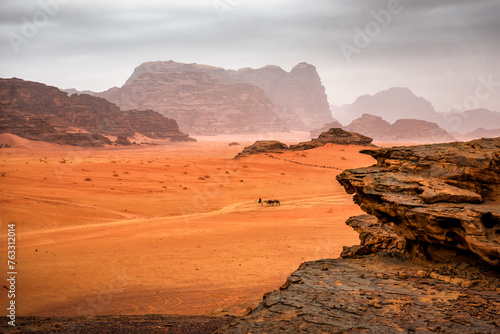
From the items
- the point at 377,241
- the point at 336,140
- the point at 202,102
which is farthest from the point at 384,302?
the point at 202,102

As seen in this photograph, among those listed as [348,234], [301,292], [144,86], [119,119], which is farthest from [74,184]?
[144,86]

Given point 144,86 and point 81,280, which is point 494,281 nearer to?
point 81,280

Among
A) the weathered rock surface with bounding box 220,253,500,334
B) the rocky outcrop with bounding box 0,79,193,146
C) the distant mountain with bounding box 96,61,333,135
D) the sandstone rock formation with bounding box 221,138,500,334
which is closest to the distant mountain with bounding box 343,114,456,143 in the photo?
the distant mountain with bounding box 96,61,333,135

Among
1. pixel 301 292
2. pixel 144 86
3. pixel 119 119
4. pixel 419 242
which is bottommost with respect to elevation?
pixel 301 292

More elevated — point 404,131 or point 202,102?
point 202,102

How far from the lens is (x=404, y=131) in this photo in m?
126

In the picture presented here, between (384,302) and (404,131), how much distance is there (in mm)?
133738

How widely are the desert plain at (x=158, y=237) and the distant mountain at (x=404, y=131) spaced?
Result: 4309 inches

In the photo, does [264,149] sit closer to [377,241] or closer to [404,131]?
[377,241]

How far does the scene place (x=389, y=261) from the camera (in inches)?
233

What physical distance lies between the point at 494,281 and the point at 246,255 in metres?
6.10

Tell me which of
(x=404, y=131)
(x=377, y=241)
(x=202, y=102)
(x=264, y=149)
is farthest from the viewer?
(x=202, y=102)

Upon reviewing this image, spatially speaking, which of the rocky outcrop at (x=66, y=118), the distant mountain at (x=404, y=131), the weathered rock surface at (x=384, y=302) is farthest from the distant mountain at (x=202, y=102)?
the weathered rock surface at (x=384, y=302)

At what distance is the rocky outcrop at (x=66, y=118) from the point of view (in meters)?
70.6
